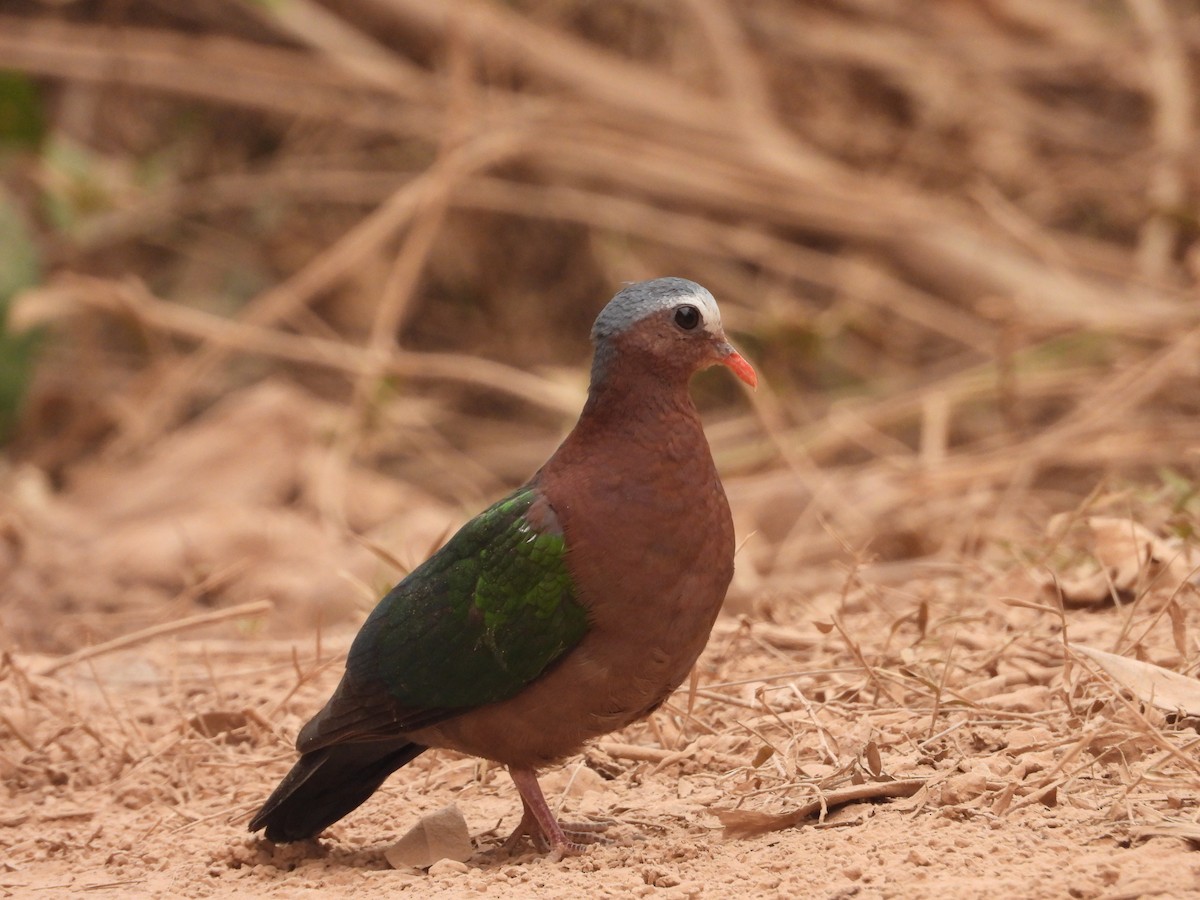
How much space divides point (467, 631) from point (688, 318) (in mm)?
640

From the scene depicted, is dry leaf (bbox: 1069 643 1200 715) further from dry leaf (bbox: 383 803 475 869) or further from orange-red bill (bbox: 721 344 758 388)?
dry leaf (bbox: 383 803 475 869)

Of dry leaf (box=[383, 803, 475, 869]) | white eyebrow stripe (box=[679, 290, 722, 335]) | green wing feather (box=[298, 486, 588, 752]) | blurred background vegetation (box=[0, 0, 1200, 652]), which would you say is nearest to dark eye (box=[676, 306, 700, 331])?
white eyebrow stripe (box=[679, 290, 722, 335])

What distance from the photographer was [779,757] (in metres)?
2.68

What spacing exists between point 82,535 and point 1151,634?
3924 mm

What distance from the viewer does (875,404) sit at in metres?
6.25

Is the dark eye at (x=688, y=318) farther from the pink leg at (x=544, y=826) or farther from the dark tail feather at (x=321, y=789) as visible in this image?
the dark tail feather at (x=321, y=789)

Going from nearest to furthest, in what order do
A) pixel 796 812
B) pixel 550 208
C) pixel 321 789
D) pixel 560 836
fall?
pixel 796 812 → pixel 560 836 → pixel 321 789 → pixel 550 208

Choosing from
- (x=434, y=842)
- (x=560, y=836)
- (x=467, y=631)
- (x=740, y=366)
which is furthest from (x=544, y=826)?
(x=740, y=366)

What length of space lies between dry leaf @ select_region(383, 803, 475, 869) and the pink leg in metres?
0.11

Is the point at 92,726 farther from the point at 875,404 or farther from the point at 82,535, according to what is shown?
the point at 875,404

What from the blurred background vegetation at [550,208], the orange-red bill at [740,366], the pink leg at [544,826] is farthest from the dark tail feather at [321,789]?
the blurred background vegetation at [550,208]

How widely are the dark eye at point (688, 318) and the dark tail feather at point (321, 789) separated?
0.91 metres

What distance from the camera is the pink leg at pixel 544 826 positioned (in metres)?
2.52

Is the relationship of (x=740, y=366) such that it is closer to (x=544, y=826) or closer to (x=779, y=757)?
(x=779, y=757)
